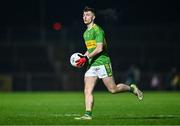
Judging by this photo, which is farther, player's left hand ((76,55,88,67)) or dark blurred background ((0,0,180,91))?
dark blurred background ((0,0,180,91))

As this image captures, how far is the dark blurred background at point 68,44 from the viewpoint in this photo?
139ft

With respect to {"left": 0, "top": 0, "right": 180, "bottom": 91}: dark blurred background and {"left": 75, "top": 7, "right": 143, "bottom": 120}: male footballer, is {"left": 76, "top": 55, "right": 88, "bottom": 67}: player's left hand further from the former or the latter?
{"left": 0, "top": 0, "right": 180, "bottom": 91}: dark blurred background

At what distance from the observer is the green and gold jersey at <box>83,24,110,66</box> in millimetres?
14500

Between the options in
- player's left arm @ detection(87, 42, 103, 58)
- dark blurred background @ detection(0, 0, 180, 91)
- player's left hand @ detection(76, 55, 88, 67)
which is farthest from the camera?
dark blurred background @ detection(0, 0, 180, 91)

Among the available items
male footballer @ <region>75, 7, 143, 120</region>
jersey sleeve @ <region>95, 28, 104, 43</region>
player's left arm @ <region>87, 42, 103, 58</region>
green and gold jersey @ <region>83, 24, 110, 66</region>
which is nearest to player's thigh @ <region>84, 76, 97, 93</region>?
male footballer @ <region>75, 7, 143, 120</region>

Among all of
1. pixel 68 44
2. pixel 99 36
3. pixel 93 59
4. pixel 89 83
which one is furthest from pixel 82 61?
pixel 68 44

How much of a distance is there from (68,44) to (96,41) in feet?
97.9

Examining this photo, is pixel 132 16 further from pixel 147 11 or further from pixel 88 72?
pixel 88 72

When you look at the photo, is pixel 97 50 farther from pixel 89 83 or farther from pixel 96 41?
pixel 89 83

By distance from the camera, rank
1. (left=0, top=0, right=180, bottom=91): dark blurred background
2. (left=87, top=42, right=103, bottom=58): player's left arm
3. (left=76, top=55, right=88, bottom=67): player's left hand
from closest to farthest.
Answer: (left=87, top=42, right=103, bottom=58): player's left arm < (left=76, top=55, right=88, bottom=67): player's left hand < (left=0, top=0, right=180, bottom=91): dark blurred background

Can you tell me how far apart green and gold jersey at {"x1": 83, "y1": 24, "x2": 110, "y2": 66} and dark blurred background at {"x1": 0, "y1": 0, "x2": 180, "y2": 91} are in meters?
26.9

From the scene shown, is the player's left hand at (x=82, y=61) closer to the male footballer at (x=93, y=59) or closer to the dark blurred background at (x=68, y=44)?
the male footballer at (x=93, y=59)

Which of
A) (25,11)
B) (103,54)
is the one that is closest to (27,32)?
(25,11)

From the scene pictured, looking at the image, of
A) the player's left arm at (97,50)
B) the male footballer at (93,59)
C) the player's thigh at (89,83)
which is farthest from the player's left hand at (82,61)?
the player's thigh at (89,83)
